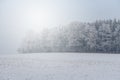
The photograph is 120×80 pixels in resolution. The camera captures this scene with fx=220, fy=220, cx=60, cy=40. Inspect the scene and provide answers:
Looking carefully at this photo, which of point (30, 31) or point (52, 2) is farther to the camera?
point (30, 31)

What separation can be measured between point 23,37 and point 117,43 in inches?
270

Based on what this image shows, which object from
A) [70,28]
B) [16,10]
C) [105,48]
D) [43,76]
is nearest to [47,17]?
[16,10]

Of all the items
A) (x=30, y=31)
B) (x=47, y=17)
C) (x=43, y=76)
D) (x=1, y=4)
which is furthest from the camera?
(x=30, y=31)

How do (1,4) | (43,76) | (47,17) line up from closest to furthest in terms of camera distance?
(43,76) → (1,4) → (47,17)

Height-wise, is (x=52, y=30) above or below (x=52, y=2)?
below

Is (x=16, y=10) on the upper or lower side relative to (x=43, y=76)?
upper

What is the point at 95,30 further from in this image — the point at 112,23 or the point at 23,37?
the point at 23,37

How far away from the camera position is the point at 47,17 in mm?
12969

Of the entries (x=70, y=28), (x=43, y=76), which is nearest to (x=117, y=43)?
(x=70, y=28)

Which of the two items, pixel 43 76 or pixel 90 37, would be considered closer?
pixel 43 76

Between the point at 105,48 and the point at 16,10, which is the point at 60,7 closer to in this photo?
the point at 16,10

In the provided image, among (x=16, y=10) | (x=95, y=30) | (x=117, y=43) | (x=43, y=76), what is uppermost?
(x=16, y=10)

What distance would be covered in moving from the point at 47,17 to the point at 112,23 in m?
4.92

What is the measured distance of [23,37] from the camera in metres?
16.5
